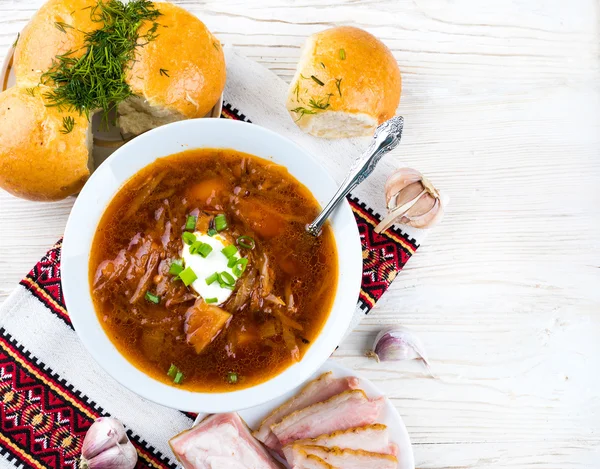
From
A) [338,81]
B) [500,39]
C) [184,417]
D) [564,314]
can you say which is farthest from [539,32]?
[184,417]

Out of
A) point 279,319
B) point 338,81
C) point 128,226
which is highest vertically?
point 338,81

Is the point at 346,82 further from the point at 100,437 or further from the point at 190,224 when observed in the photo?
the point at 100,437

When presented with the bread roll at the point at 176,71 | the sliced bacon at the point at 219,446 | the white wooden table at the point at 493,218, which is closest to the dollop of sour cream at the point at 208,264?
the bread roll at the point at 176,71

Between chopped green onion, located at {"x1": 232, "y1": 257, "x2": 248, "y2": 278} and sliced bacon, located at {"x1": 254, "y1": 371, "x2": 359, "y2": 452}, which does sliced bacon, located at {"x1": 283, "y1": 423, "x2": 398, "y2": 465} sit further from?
chopped green onion, located at {"x1": 232, "y1": 257, "x2": 248, "y2": 278}

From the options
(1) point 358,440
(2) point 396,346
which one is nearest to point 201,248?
(2) point 396,346

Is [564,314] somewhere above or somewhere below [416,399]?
above

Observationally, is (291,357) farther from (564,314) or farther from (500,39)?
(500,39)
